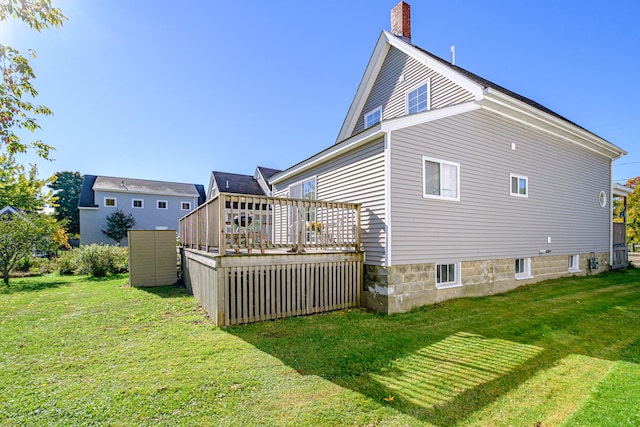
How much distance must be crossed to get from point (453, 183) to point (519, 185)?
3.12 meters

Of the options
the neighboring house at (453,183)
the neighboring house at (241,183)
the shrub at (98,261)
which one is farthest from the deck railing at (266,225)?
the neighboring house at (241,183)

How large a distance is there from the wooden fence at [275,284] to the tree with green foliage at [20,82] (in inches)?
160

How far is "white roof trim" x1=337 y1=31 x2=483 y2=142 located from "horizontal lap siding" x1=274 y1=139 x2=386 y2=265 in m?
3.43

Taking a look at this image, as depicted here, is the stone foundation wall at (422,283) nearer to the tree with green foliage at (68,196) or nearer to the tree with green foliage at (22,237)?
the tree with green foliage at (22,237)

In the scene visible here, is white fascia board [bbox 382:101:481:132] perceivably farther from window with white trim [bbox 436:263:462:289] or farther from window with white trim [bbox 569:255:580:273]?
window with white trim [bbox 569:255:580:273]

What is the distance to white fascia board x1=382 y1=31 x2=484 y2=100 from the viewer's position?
7.73 m

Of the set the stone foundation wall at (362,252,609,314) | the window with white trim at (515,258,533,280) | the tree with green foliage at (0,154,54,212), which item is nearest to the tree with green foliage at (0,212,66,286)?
the tree with green foliage at (0,154,54,212)

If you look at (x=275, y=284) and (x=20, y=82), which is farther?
(x=275, y=284)

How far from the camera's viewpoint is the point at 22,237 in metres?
11.9

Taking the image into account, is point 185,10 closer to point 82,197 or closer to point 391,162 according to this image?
point 391,162

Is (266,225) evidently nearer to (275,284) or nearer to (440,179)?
(275,284)

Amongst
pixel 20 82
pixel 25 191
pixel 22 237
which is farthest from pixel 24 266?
pixel 20 82

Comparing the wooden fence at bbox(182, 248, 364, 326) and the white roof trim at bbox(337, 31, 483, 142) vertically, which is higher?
the white roof trim at bbox(337, 31, 483, 142)

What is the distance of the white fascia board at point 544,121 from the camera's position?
7.96 m
